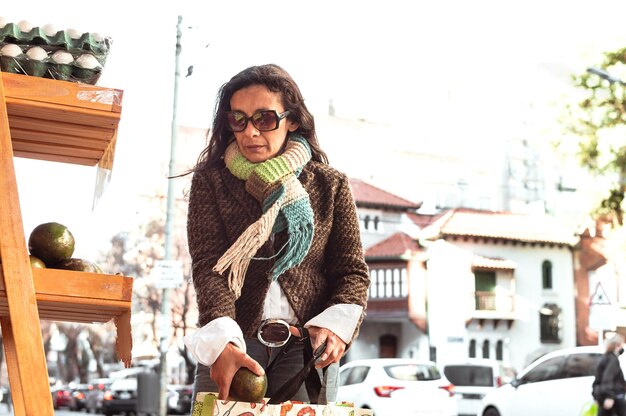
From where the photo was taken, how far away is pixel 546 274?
50.7 meters

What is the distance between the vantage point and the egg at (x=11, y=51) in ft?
8.56

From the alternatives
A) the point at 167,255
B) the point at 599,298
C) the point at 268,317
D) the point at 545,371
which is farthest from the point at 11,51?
the point at 167,255

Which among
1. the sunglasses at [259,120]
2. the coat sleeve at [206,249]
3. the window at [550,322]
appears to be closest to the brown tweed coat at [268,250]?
the coat sleeve at [206,249]

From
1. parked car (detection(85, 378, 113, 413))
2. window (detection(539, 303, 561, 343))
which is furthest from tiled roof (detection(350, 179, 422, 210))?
parked car (detection(85, 378, 113, 413))

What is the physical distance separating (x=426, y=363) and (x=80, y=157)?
580 inches

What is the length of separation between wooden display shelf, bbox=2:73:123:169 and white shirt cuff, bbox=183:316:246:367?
54 centimetres

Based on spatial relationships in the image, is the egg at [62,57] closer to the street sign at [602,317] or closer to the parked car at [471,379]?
the street sign at [602,317]

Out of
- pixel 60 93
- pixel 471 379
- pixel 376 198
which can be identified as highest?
pixel 376 198

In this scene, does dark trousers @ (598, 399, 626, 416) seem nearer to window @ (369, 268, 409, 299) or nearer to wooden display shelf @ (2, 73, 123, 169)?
wooden display shelf @ (2, 73, 123, 169)

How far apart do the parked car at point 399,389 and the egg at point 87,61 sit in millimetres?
13810

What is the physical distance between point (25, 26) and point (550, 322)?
49.2 metres

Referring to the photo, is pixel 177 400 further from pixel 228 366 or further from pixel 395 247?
pixel 228 366

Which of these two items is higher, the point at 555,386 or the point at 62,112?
the point at 62,112

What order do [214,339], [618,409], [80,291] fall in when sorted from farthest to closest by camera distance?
1. [618,409]
2. [214,339]
3. [80,291]
